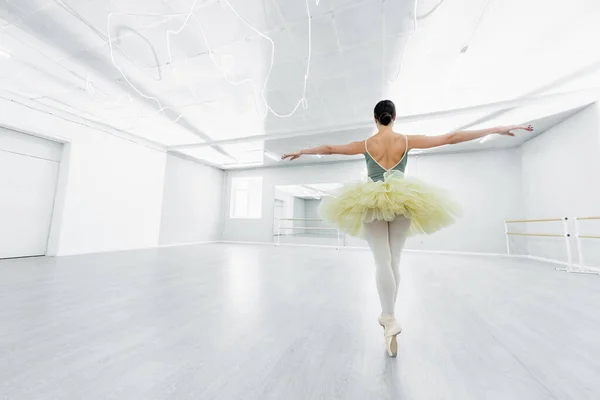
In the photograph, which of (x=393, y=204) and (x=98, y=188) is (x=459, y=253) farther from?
(x=98, y=188)

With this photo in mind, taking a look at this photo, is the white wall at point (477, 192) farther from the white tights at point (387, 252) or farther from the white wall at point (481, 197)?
the white tights at point (387, 252)

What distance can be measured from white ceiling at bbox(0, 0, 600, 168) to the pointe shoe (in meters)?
2.67

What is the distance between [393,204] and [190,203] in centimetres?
741

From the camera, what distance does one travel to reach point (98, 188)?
4.97 metres

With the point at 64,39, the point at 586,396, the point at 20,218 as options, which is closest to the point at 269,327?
the point at 586,396

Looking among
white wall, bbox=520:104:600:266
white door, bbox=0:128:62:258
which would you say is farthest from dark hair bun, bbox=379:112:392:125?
white door, bbox=0:128:62:258

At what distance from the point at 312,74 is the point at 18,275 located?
4.17 meters

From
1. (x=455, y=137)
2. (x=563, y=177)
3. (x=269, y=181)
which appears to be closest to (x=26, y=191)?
(x=269, y=181)

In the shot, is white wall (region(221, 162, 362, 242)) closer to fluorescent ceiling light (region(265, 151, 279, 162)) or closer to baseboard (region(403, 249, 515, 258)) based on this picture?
fluorescent ceiling light (region(265, 151, 279, 162))

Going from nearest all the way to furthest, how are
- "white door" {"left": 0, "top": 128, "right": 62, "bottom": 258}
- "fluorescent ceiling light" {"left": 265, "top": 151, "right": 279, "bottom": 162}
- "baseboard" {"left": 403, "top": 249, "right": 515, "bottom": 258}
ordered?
"white door" {"left": 0, "top": 128, "right": 62, "bottom": 258} < "baseboard" {"left": 403, "top": 249, "right": 515, "bottom": 258} < "fluorescent ceiling light" {"left": 265, "top": 151, "right": 279, "bottom": 162}

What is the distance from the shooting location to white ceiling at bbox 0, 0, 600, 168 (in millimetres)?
2348

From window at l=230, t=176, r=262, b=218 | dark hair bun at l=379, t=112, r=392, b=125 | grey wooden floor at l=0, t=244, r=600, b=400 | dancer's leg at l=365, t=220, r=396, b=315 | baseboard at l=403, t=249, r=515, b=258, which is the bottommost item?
baseboard at l=403, t=249, r=515, b=258

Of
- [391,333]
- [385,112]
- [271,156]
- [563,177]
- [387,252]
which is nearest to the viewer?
[391,333]

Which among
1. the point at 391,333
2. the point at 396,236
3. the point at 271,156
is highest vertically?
the point at 271,156
